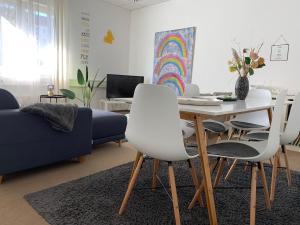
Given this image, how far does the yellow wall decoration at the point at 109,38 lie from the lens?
17.4ft

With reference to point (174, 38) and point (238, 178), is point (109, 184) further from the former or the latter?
point (174, 38)

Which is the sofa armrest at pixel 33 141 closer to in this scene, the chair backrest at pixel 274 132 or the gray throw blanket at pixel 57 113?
the gray throw blanket at pixel 57 113

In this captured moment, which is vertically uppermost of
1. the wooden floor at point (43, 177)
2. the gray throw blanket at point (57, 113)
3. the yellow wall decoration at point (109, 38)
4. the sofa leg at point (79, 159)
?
the yellow wall decoration at point (109, 38)

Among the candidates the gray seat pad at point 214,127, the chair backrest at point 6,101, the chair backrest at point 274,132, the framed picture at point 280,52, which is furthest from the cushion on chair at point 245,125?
the chair backrest at point 6,101

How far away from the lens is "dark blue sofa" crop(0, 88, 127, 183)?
5.81 feet

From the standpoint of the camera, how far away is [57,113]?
6.37ft

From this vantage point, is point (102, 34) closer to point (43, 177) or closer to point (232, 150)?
point (43, 177)

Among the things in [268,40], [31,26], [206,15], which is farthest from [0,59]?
[268,40]

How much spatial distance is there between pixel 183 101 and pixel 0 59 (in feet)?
12.0

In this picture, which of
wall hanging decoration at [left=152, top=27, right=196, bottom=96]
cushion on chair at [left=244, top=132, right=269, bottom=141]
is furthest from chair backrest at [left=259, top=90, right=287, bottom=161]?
wall hanging decoration at [left=152, top=27, right=196, bottom=96]

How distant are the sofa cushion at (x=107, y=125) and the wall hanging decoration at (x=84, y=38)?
8.27ft

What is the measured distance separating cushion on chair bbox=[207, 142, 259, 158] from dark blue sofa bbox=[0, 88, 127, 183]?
4.19ft

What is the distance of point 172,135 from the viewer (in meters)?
1.18

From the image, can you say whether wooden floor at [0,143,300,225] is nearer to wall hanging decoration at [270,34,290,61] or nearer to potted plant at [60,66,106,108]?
wall hanging decoration at [270,34,290,61]
